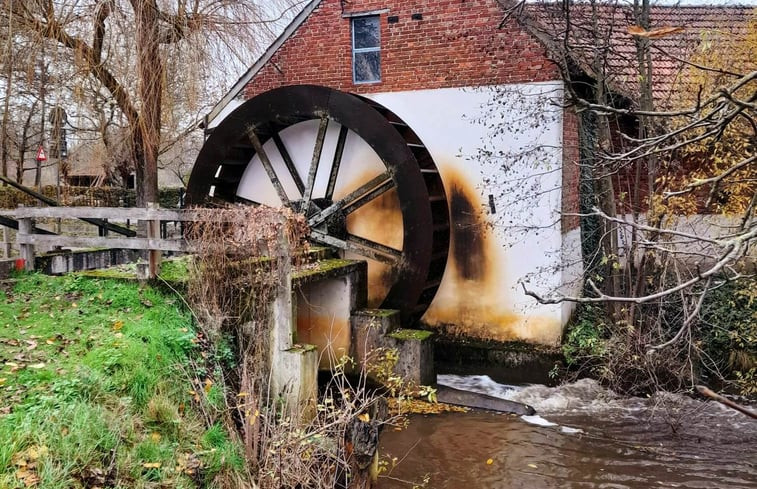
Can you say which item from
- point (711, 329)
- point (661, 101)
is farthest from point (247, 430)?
point (661, 101)

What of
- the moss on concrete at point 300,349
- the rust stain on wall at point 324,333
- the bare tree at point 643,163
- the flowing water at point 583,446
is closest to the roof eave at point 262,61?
the bare tree at point 643,163

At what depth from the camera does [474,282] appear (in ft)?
25.8

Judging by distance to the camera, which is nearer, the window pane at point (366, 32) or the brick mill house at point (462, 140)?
the brick mill house at point (462, 140)

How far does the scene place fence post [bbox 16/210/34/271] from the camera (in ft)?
21.7

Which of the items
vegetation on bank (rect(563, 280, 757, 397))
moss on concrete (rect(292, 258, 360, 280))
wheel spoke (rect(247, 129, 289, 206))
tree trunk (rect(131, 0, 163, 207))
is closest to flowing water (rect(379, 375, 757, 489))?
vegetation on bank (rect(563, 280, 757, 397))

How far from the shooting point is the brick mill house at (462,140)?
736 cm

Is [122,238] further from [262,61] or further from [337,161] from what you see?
[262,61]

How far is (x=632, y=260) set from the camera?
7.34 meters

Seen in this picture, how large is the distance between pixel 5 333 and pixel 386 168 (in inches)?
180

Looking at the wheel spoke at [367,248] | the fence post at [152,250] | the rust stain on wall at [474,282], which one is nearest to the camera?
the fence post at [152,250]

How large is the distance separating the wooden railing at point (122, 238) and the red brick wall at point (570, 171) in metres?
4.36

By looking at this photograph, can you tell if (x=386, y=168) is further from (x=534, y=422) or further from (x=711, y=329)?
(x=711, y=329)

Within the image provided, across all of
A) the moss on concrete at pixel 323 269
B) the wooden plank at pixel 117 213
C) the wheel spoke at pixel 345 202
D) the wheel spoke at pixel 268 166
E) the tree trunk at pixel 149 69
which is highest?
the tree trunk at pixel 149 69

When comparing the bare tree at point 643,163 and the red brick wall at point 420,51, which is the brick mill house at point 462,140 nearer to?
the red brick wall at point 420,51
